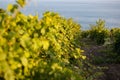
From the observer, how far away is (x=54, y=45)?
6.61 meters

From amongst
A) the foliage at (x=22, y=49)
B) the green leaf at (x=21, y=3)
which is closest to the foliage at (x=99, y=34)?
the foliage at (x=22, y=49)

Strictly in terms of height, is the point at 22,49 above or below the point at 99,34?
above

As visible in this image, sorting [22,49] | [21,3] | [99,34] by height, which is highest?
[21,3]

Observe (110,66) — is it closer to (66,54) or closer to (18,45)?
(66,54)

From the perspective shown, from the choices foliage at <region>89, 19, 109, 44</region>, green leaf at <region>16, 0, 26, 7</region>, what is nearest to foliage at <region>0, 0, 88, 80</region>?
green leaf at <region>16, 0, 26, 7</region>

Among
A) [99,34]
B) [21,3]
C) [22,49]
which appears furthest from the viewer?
[99,34]

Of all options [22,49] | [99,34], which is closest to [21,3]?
[22,49]

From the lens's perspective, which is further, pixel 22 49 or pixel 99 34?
pixel 99 34

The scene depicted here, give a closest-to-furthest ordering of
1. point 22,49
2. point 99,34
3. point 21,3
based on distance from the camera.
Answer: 1. point 22,49
2. point 21,3
3. point 99,34

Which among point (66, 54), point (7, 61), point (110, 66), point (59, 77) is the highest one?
point (7, 61)

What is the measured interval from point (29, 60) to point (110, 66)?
10548mm

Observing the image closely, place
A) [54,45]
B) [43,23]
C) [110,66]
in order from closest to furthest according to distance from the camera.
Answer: [43,23]
[54,45]
[110,66]

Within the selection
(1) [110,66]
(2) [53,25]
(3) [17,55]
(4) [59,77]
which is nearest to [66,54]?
(2) [53,25]

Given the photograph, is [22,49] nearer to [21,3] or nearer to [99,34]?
[21,3]
